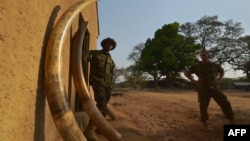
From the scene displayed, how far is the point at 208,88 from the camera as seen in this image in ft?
19.2

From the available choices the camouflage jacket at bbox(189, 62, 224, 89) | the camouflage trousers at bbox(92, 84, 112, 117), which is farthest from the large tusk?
the camouflage jacket at bbox(189, 62, 224, 89)

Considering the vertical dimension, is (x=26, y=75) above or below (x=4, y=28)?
below

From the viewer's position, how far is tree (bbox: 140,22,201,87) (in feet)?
104

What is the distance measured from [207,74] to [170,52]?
25.4 metres

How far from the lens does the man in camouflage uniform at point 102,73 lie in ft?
14.5

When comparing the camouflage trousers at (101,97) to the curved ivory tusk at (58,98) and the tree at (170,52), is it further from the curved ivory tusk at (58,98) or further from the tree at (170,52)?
the tree at (170,52)

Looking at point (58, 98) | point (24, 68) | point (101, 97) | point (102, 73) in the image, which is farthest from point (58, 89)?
point (102, 73)

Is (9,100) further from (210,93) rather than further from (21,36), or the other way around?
(210,93)

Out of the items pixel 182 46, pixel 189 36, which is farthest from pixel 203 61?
pixel 189 36

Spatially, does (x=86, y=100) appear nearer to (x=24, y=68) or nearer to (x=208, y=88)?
(x=24, y=68)

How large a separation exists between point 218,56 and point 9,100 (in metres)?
38.9

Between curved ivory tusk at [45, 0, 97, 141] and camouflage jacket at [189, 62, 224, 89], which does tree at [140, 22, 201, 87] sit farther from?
curved ivory tusk at [45, 0, 97, 141]

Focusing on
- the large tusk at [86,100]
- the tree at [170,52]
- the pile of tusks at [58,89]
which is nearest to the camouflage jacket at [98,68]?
the large tusk at [86,100]

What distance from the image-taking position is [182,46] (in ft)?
107
